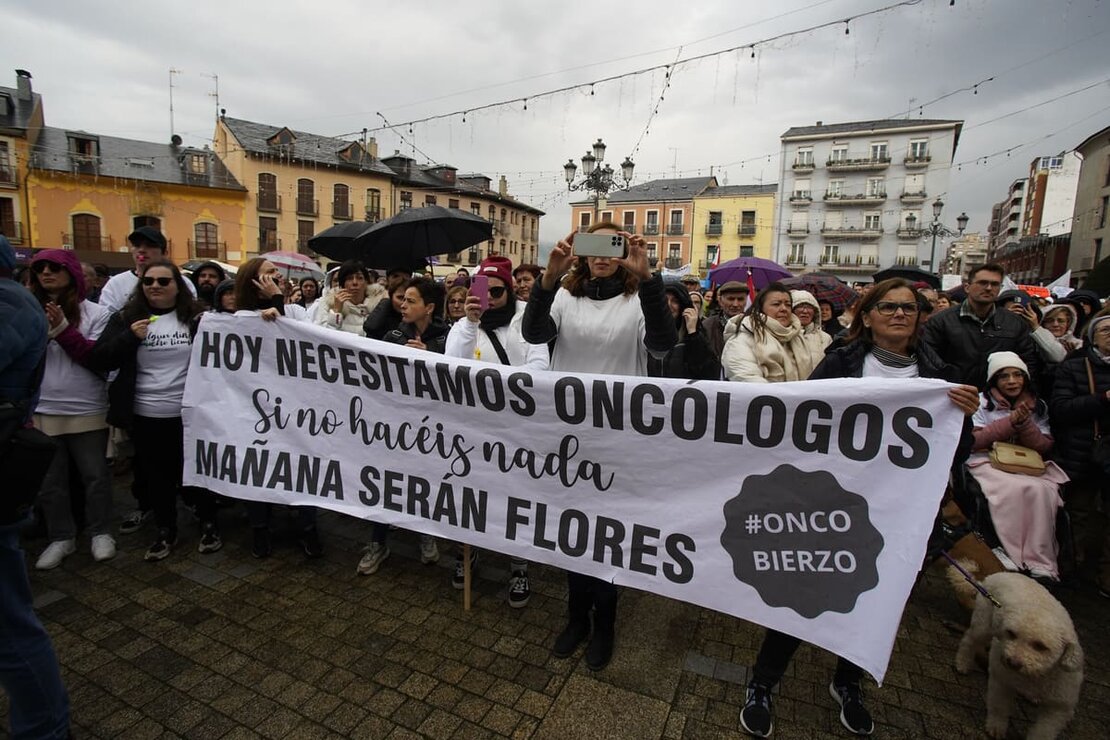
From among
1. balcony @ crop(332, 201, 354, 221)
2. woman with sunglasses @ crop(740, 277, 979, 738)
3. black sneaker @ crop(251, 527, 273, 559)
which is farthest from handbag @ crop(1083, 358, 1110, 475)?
balcony @ crop(332, 201, 354, 221)

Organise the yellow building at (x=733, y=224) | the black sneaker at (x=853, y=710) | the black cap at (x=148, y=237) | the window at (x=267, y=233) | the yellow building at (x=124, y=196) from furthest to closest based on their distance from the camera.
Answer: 1. the yellow building at (x=733, y=224)
2. the window at (x=267, y=233)
3. the yellow building at (x=124, y=196)
4. the black cap at (x=148, y=237)
5. the black sneaker at (x=853, y=710)

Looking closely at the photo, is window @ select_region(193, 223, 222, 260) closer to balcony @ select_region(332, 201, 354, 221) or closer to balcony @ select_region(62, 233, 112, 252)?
balcony @ select_region(62, 233, 112, 252)

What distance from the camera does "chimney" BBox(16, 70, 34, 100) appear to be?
105 ft

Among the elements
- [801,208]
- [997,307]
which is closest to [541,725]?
[997,307]

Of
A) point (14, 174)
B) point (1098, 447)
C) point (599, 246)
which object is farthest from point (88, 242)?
point (1098, 447)

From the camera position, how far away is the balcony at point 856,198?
156 feet

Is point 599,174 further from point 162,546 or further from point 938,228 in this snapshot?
point 938,228

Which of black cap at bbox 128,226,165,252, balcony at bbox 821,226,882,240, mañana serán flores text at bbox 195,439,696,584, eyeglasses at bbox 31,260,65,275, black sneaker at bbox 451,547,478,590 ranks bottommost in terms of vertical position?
black sneaker at bbox 451,547,478,590

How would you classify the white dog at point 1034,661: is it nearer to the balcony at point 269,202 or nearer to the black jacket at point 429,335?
the black jacket at point 429,335

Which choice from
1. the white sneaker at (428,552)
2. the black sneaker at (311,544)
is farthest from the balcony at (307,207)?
the white sneaker at (428,552)

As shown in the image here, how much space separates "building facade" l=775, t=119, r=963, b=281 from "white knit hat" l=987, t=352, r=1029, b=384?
48399mm

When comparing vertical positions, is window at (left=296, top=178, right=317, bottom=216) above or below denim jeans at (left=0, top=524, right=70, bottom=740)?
above

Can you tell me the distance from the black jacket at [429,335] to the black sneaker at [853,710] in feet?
9.37

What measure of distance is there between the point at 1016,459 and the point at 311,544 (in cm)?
483
